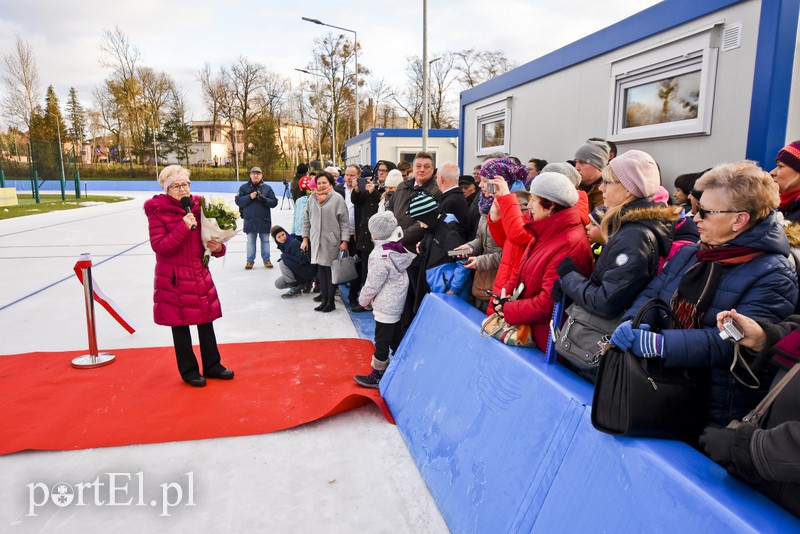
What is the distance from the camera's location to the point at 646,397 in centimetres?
159

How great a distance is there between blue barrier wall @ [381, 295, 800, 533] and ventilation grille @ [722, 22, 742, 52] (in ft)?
8.77

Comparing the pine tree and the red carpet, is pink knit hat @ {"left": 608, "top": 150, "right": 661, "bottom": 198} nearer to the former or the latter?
the red carpet

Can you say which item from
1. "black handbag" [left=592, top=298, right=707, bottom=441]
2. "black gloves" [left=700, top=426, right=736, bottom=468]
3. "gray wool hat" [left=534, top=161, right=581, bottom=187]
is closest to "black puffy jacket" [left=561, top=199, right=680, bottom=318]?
"black handbag" [left=592, top=298, right=707, bottom=441]

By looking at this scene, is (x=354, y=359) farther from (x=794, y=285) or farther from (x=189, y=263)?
(x=794, y=285)

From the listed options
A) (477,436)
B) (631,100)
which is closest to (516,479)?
(477,436)

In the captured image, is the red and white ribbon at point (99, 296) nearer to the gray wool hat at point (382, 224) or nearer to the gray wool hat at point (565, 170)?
the gray wool hat at point (382, 224)

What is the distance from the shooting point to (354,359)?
4820mm

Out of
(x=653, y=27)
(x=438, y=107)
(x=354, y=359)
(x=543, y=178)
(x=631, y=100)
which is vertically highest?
(x=438, y=107)

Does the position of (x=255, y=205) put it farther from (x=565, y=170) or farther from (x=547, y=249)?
(x=547, y=249)

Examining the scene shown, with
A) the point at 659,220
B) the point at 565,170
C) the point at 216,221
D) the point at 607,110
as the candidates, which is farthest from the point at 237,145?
the point at 659,220

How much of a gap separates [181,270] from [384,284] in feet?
5.01

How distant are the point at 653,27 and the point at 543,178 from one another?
9.49ft

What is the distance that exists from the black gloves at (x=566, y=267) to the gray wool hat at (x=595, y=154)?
1628 millimetres

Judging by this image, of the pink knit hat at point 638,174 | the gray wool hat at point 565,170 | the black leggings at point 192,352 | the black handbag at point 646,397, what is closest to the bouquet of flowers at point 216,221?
the black leggings at point 192,352
